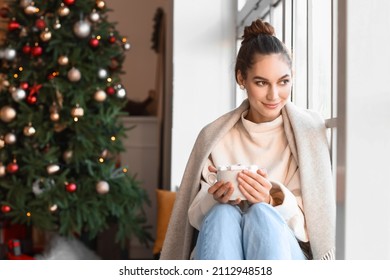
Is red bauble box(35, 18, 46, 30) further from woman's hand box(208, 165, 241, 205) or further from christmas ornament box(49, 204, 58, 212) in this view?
woman's hand box(208, 165, 241, 205)

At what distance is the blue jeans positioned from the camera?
147cm

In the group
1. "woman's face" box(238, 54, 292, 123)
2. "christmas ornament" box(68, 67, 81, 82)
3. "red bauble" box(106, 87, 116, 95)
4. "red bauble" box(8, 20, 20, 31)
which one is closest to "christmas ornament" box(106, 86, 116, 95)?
"red bauble" box(106, 87, 116, 95)

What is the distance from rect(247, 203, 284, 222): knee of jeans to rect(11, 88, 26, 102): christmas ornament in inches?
96.1

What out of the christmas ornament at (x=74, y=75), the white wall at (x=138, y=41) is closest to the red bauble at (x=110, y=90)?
the christmas ornament at (x=74, y=75)

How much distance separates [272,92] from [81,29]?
2267mm

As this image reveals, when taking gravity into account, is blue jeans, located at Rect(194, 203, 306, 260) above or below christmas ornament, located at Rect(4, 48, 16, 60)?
below

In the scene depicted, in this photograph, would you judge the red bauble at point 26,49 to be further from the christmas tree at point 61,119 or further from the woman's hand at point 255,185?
the woman's hand at point 255,185

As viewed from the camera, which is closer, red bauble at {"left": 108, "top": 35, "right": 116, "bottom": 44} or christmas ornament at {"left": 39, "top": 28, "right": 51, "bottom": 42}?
christmas ornament at {"left": 39, "top": 28, "right": 51, "bottom": 42}

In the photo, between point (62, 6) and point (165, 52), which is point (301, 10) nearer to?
point (62, 6)

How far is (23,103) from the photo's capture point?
3752 mm

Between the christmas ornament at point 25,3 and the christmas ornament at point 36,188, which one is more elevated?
the christmas ornament at point 25,3

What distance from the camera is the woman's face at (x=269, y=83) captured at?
1.62 metres

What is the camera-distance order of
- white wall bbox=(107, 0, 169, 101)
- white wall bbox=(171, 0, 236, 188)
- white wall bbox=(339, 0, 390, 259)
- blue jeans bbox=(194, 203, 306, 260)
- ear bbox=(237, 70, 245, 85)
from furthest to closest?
white wall bbox=(107, 0, 169, 101) < white wall bbox=(171, 0, 236, 188) < ear bbox=(237, 70, 245, 85) < blue jeans bbox=(194, 203, 306, 260) < white wall bbox=(339, 0, 390, 259)

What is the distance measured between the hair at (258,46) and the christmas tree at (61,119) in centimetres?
209
